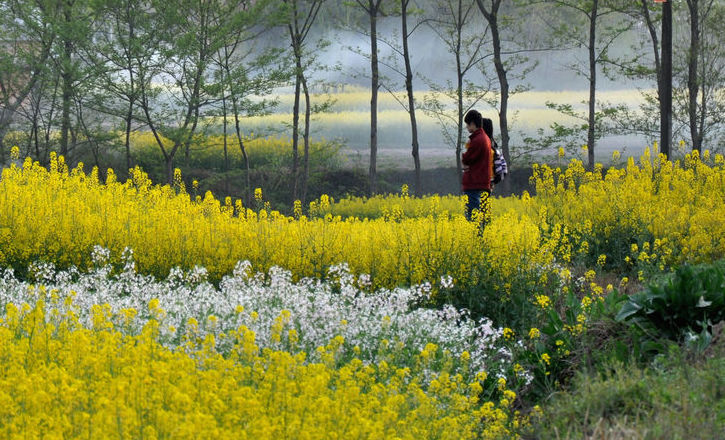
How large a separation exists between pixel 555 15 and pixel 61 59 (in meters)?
15.4

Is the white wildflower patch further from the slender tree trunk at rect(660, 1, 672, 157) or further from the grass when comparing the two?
the slender tree trunk at rect(660, 1, 672, 157)

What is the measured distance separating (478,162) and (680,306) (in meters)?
4.77

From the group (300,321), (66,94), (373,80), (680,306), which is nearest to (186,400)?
(300,321)

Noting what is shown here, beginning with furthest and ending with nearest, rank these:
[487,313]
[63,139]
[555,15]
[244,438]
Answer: [555,15]
[63,139]
[487,313]
[244,438]

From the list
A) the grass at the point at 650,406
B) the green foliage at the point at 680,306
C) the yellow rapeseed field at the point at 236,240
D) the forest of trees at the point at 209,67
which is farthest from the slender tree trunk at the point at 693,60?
the grass at the point at 650,406

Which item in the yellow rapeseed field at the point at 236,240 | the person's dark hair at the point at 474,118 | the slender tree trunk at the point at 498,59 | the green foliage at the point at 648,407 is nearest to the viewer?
the green foliage at the point at 648,407

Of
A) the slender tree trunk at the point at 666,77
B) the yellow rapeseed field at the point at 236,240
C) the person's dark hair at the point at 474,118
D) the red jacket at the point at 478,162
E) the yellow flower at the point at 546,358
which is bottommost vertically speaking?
the yellow flower at the point at 546,358

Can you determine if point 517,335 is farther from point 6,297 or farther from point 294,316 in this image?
point 6,297

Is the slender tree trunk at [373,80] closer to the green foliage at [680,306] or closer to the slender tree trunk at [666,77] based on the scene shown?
the slender tree trunk at [666,77]

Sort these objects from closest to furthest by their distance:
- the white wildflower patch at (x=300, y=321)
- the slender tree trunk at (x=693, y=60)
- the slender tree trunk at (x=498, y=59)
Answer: the white wildflower patch at (x=300, y=321) → the slender tree trunk at (x=498, y=59) → the slender tree trunk at (x=693, y=60)

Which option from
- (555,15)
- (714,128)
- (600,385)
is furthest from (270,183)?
(600,385)

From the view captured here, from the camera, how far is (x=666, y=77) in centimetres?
1444

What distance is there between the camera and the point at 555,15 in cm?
2592

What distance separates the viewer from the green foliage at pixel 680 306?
6.04m
